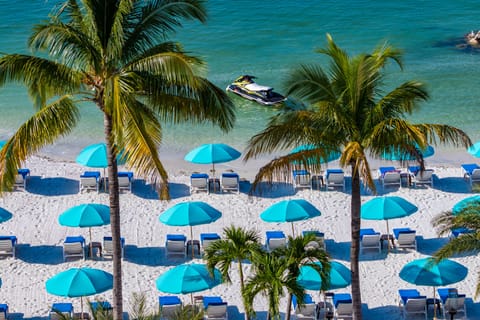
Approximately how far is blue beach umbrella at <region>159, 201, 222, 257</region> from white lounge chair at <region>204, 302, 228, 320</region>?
2.97 m

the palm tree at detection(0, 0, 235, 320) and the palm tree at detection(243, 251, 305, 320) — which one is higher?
the palm tree at detection(0, 0, 235, 320)

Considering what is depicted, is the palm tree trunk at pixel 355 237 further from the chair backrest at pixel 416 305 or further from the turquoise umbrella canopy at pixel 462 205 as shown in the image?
the chair backrest at pixel 416 305

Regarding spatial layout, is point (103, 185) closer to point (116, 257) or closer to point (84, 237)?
point (84, 237)

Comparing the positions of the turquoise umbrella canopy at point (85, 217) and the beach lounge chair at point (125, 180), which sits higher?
the beach lounge chair at point (125, 180)

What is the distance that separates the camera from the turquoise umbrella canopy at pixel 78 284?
2180cm

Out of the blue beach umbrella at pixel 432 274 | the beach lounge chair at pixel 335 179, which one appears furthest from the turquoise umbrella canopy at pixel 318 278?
the beach lounge chair at pixel 335 179

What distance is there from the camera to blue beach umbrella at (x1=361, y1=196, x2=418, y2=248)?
81.9 feet

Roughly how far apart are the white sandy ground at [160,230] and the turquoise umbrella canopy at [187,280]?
3.41 feet

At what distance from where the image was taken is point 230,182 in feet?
94.7

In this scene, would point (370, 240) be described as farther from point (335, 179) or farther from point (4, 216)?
point (4, 216)

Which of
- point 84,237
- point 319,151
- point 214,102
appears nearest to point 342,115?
point 319,151

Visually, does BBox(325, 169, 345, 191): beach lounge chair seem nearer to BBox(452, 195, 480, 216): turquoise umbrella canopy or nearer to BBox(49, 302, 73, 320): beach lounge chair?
BBox(452, 195, 480, 216): turquoise umbrella canopy

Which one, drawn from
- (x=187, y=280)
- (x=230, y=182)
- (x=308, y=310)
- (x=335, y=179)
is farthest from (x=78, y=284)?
(x=335, y=179)

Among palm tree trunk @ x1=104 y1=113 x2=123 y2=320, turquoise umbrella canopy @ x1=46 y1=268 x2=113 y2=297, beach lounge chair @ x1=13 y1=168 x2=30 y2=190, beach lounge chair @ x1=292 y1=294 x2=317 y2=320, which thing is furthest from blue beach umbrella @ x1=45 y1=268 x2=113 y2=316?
beach lounge chair @ x1=13 y1=168 x2=30 y2=190
